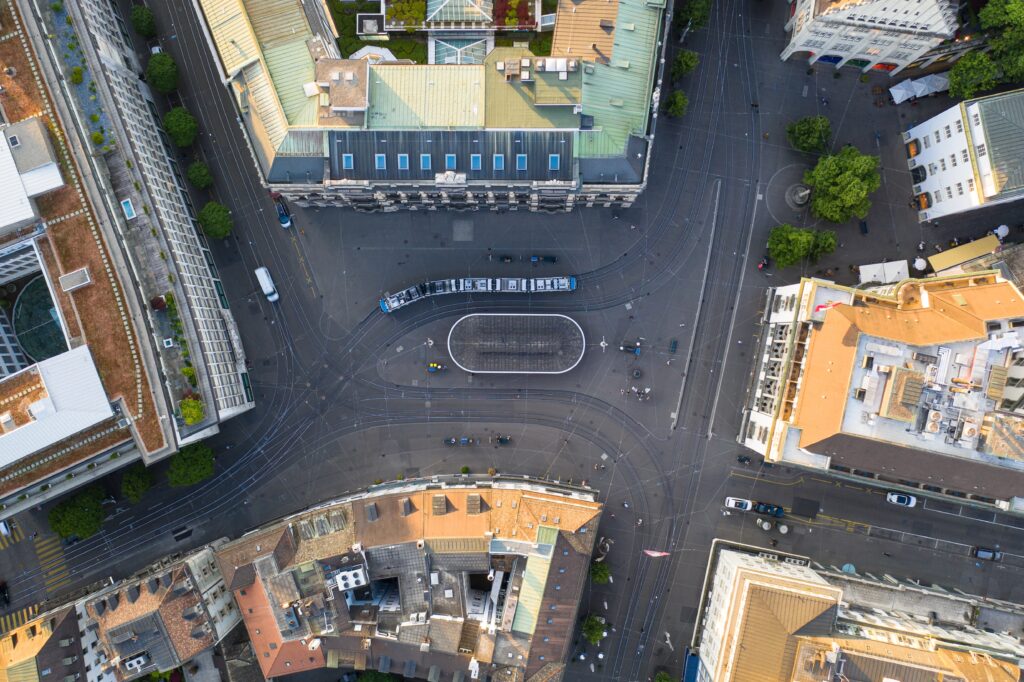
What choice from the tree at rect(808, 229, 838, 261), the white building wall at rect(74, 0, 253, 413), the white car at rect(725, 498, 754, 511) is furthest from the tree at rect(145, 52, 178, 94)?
the white car at rect(725, 498, 754, 511)

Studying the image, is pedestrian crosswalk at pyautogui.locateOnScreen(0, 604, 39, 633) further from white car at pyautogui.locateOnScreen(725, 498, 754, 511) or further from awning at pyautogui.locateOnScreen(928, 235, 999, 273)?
awning at pyautogui.locateOnScreen(928, 235, 999, 273)

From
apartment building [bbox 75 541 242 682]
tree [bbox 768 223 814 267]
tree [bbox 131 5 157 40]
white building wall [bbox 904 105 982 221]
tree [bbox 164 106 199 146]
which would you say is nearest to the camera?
white building wall [bbox 904 105 982 221]

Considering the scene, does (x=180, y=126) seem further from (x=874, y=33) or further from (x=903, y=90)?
(x=903, y=90)

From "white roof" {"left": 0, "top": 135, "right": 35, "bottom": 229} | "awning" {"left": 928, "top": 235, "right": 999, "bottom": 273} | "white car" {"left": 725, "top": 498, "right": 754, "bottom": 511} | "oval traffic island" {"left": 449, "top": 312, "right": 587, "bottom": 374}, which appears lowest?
"white car" {"left": 725, "top": 498, "right": 754, "bottom": 511}

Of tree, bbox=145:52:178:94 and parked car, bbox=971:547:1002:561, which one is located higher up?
tree, bbox=145:52:178:94

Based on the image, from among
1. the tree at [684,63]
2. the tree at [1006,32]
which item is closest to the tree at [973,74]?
the tree at [1006,32]

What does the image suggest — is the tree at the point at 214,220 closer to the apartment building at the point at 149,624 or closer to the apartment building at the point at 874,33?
the apartment building at the point at 149,624
